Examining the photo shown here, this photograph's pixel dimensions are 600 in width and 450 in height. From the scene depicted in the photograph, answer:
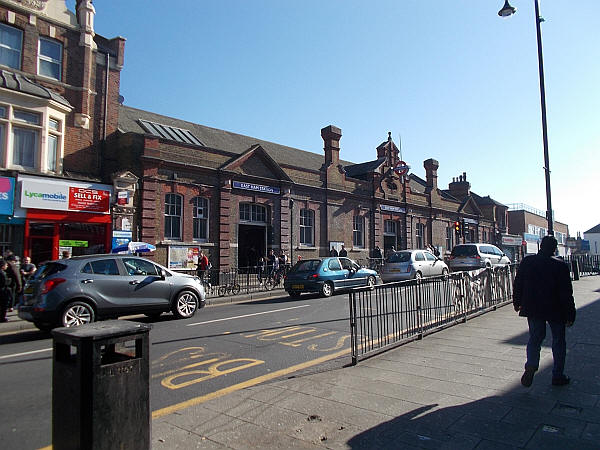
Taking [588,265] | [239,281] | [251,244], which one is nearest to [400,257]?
[239,281]

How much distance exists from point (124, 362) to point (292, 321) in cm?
736

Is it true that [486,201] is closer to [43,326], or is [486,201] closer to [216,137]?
[216,137]

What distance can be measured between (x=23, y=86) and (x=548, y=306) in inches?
732

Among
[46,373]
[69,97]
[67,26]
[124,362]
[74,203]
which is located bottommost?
[46,373]

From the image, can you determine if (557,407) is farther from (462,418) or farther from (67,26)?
(67,26)

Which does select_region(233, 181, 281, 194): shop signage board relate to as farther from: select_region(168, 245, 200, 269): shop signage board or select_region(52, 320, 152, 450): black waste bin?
select_region(52, 320, 152, 450): black waste bin

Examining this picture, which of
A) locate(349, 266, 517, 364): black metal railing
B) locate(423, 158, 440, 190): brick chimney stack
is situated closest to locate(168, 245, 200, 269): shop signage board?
locate(349, 266, 517, 364): black metal railing

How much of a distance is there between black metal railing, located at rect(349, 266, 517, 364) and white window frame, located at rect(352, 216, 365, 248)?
18.8 meters

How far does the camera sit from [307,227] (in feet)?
84.9

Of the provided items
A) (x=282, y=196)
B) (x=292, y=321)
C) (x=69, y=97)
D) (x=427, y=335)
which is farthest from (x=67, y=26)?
(x=427, y=335)

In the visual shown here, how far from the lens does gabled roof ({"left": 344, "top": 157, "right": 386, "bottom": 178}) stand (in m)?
31.3

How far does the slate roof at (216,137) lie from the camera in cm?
2288

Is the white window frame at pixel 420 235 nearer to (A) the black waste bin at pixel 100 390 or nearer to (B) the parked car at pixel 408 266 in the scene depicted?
(B) the parked car at pixel 408 266

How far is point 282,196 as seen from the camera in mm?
24047
